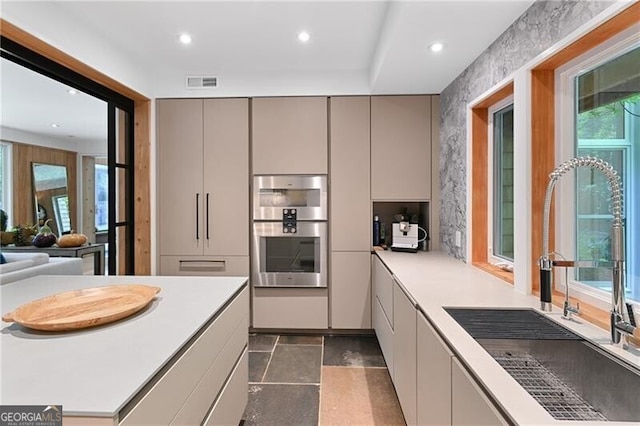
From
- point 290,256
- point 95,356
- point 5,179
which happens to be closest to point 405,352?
point 95,356

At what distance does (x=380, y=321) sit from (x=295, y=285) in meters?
0.91

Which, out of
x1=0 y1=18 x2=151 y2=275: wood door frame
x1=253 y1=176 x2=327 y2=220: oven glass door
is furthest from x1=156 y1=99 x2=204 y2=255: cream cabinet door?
x1=253 y1=176 x2=327 y2=220: oven glass door

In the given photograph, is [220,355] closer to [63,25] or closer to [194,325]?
[194,325]

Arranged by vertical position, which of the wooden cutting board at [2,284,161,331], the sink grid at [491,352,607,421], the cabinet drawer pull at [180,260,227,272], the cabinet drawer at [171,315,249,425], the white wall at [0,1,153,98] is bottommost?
the cabinet drawer at [171,315,249,425]

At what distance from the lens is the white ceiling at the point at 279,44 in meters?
1.85

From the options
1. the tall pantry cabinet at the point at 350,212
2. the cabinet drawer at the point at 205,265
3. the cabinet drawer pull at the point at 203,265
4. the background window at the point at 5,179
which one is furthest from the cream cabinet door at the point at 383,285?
the background window at the point at 5,179

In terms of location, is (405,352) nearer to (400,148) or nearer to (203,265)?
(400,148)

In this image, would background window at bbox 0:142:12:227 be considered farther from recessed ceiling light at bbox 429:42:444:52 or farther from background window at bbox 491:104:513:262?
background window at bbox 491:104:513:262

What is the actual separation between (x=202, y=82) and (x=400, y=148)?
2.06m

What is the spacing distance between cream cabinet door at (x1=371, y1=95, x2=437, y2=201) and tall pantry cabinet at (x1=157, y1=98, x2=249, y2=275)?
128 centimetres

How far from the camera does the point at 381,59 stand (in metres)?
2.38

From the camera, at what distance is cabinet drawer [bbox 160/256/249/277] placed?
10.4ft

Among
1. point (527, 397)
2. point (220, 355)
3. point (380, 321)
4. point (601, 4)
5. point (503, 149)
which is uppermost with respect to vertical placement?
point (601, 4)

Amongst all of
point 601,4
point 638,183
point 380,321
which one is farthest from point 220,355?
point 601,4
